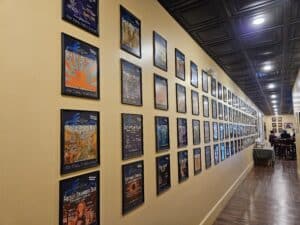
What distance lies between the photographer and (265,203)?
423 cm

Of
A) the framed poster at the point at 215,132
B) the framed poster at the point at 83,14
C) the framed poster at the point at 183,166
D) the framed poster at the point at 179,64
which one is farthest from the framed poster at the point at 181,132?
the framed poster at the point at 83,14

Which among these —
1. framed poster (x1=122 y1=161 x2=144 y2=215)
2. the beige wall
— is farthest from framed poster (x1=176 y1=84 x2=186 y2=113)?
framed poster (x1=122 y1=161 x2=144 y2=215)

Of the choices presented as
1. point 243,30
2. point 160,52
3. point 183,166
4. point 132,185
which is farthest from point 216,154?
point 132,185

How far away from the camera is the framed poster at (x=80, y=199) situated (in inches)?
45.5

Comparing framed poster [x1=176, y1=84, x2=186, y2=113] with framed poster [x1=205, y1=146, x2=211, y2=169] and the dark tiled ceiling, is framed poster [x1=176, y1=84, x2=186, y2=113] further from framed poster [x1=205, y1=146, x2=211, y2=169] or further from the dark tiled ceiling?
framed poster [x1=205, y1=146, x2=211, y2=169]

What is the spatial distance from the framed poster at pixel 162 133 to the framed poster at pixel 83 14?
Answer: 1072mm

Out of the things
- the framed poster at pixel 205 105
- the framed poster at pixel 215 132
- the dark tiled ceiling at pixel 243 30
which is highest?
the dark tiled ceiling at pixel 243 30

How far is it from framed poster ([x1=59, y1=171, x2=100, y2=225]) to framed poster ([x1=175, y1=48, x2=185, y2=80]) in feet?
5.74

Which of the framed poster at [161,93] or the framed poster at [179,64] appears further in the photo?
the framed poster at [179,64]

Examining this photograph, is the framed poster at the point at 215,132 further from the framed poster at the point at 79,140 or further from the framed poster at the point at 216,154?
the framed poster at the point at 79,140

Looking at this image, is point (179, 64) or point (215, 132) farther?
point (215, 132)

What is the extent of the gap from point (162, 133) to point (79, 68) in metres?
1.20

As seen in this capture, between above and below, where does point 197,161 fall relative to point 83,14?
below

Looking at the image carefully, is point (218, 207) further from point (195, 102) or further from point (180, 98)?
point (180, 98)
